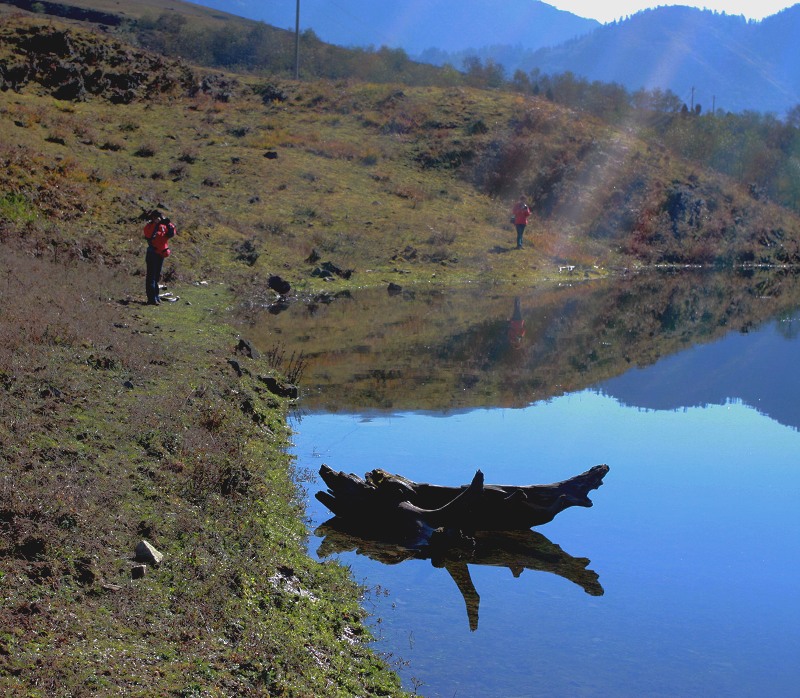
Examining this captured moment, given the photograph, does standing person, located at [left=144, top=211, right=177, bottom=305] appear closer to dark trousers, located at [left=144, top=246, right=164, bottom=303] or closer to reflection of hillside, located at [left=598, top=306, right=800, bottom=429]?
dark trousers, located at [left=144, top=246, right=164, bottom=303]

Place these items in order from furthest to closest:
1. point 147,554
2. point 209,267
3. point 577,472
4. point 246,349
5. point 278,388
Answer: point 209,267
point 246,349
point 278,388
point 577,472
point 147,554

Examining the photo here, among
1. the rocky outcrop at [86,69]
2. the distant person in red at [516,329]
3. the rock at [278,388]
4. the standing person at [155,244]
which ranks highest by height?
the rocky outcrop at [86,69]

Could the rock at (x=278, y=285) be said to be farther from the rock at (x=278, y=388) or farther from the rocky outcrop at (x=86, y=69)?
the rocky outcrop at (x=86, y=69)

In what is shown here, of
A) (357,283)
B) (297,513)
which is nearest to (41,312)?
(297,513)

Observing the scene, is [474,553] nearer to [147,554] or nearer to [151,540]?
[151,540]

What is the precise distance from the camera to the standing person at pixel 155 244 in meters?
22.0

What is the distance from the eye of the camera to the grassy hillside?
6.98 m

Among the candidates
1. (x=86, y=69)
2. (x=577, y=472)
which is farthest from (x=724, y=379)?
(x=86, y=69)

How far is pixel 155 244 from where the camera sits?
72.4 ft

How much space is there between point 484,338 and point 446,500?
51.4 ft

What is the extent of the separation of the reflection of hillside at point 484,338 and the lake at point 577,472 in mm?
104

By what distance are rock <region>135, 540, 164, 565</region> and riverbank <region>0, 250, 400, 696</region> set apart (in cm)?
7

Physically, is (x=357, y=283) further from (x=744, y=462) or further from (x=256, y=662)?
(x=256, y=662)

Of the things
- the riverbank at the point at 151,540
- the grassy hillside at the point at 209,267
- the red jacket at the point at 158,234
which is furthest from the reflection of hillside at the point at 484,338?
the riverbank at the point at 151,540
